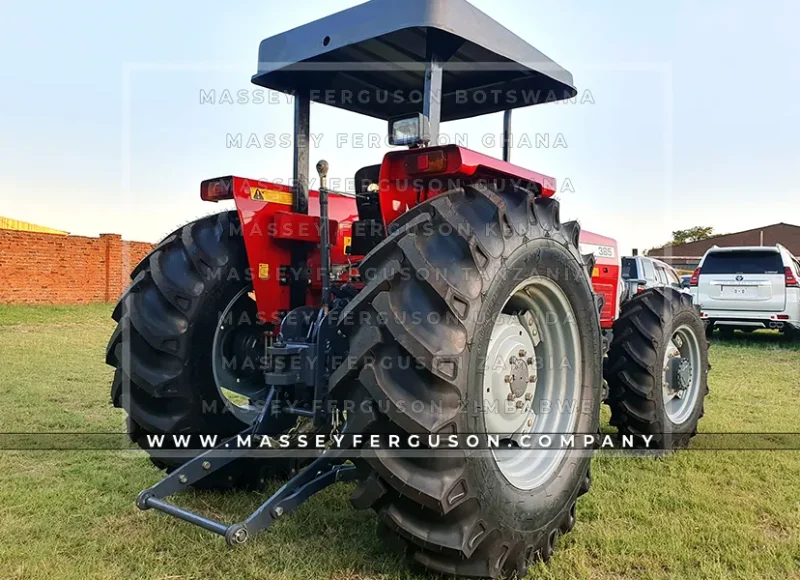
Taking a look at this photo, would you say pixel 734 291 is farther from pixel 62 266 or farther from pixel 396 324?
pixel 62 266

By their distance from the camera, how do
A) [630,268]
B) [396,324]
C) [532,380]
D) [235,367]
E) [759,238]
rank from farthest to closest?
[759,238]
[630,268]
[235,367]
[532,380]
[396,324]

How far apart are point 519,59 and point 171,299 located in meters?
2.14

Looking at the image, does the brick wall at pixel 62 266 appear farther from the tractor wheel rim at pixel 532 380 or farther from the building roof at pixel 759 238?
the building roof at pixel 759 238

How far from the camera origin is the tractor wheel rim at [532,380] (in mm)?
2777

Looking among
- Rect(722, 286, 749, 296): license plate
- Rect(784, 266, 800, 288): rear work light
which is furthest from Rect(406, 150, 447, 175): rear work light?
Rect(784, 266, 800, 288): rear work light

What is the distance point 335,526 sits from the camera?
9.85 ft

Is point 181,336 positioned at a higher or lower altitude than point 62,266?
lower

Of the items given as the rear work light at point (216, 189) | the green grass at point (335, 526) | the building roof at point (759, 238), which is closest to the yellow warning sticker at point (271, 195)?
the rear work light at point (216, 189)

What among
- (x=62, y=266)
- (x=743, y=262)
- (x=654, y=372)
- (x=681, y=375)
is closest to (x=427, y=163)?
(x=654, y=372)

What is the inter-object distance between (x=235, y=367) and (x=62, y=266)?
1493 cm

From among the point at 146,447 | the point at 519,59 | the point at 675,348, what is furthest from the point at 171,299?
the point at 675,348

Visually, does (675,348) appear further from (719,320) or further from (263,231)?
(719,320)

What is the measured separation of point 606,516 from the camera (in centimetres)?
316

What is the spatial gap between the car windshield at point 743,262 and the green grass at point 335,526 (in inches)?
328
